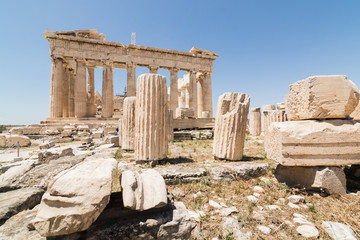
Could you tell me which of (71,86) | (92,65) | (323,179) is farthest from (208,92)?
(323,179)

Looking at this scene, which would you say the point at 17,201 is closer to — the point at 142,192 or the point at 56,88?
the point at 142,192

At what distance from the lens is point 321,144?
2328mm

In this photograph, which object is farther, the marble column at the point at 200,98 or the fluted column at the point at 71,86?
the marble column at the point at 200,98

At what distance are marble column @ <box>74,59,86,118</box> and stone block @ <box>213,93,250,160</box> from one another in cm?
1437

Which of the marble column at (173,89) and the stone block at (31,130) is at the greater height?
the marble column at (173,89)

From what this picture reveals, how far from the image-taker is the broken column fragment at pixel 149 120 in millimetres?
3355

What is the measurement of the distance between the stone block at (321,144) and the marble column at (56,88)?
1688cm

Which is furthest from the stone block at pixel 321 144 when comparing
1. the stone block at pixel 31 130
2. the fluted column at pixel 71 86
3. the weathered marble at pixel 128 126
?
the fluted column at pixel 71 86

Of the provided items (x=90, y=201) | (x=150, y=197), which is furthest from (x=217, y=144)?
(x=90, y=201)

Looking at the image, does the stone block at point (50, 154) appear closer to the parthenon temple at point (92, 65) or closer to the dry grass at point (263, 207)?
the dry grass at point (263, 207)

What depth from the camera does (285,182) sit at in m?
2.69

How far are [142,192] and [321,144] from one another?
8.62 ft

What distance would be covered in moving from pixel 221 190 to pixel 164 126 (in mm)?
1737

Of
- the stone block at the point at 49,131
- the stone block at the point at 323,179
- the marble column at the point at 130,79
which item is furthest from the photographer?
the marble column at the point at 130,79
